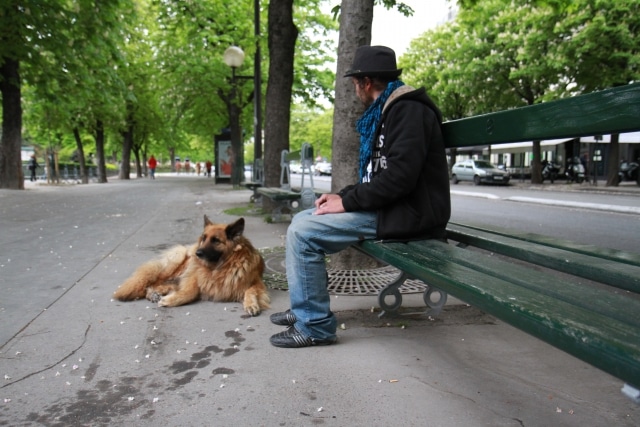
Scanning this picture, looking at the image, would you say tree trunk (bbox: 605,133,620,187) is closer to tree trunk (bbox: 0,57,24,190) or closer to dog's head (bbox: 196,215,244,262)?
dog's head (bbox: 196,215,244,262)

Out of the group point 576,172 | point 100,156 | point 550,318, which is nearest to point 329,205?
point 550,318

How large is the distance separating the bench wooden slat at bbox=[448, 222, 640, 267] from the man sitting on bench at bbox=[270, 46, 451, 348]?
0.69 m

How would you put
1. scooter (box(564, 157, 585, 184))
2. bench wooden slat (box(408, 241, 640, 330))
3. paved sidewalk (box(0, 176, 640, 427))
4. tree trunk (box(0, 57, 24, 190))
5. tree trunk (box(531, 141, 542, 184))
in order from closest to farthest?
bench wooden slat (box(408, 241, 640, 330)) → paved sidewalk (box(0, 176, 640, 427)) → tree trunk (box(0, 57, 24, 190)) → scooter (box(564, 157, 585, 184)) → tree trunk (box(531, 141, 542, 184))

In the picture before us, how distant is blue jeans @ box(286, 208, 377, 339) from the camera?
10.1 feet

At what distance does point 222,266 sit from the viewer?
4.18 m

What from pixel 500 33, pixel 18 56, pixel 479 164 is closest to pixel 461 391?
pixel 18 56

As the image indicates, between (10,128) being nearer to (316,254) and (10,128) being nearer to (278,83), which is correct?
(278,83)

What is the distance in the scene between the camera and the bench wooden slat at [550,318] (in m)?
1.32

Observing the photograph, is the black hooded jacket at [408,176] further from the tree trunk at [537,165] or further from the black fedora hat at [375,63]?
the tree trunk at [537,165]

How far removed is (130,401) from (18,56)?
1415 centimetres

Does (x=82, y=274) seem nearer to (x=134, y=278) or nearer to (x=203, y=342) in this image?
(x=134, y=278)

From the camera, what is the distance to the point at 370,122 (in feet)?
11.0

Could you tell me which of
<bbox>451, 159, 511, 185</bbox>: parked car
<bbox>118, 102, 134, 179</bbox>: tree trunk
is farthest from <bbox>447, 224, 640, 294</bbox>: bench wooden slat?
<bbox>118, 102, 134, 179</bbox>: tree trunk

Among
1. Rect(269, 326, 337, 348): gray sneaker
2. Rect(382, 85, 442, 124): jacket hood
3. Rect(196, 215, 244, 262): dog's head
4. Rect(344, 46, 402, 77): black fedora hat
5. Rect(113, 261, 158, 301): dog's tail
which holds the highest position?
Rect(344, 46, 402, 77): black fedora hat
